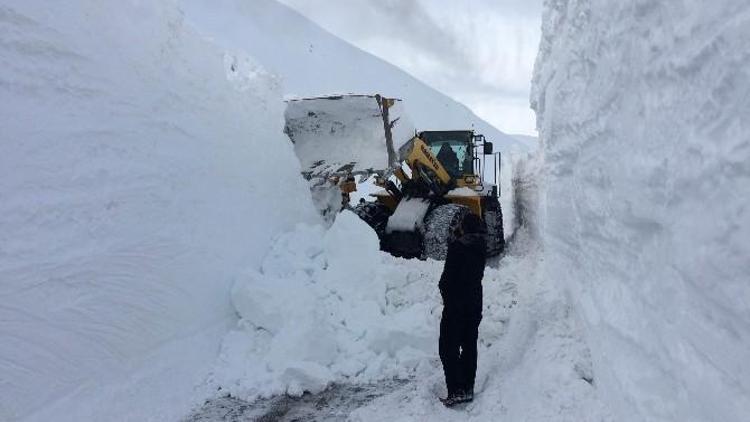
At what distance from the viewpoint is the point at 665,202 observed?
2.35 m

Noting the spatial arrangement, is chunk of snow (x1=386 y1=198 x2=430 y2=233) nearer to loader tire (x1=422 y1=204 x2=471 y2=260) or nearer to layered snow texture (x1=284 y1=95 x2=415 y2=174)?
loader tire (x1=422 y1=204 x2=471 y2=260)

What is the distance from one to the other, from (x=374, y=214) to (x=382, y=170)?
175cm

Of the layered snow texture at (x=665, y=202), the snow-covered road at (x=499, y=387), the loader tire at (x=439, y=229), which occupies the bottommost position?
the snow-covered road at (x=499, y=387)

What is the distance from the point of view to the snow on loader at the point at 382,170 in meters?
7.62

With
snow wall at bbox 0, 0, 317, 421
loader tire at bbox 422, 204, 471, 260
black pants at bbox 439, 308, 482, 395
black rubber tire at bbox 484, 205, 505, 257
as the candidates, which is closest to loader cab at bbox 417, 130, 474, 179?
black rubber tire at bbox 484, 205, 505, 257

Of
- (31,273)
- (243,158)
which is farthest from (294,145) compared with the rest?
(31,273)

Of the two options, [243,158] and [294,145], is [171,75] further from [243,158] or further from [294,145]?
[294,145]

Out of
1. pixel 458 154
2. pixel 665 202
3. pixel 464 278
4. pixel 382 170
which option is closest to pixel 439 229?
pixel 382 170

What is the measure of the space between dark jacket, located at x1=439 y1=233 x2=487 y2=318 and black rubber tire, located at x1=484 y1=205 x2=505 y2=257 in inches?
218

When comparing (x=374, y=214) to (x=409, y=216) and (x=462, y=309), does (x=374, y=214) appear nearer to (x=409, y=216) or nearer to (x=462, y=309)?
(x=409, y=216)

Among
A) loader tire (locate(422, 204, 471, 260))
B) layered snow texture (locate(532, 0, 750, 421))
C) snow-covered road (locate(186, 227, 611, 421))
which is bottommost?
snow-covered road (locate(186, 227, 611, 421))

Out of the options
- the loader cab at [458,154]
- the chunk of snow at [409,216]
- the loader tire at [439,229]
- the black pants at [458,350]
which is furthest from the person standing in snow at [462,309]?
the loader cab at [458,154]

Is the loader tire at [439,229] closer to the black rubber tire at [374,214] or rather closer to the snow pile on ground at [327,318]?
the black rubber tire at [374,214]

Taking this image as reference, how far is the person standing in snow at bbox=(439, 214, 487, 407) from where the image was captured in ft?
14.0
